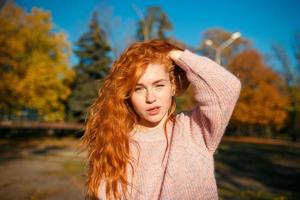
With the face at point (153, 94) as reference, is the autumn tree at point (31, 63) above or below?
above

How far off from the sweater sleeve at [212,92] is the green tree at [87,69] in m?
24.2

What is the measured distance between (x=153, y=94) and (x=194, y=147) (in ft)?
1.45

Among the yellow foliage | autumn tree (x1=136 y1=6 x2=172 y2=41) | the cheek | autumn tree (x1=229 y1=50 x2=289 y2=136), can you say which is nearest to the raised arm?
the cheek

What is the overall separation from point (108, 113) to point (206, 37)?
40789mm

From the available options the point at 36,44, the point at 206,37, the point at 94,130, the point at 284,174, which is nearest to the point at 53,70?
the point at 36,44

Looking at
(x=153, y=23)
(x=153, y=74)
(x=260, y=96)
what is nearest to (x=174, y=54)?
(x=153, y=74)

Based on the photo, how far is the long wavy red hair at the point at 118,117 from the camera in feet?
6.64

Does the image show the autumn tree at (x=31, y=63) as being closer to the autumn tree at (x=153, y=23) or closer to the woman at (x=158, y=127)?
the autumn tree at (x=153, y=23)

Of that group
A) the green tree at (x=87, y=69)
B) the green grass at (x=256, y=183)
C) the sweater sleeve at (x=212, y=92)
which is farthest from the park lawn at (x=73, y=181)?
the green tree at (x=87, y=69)

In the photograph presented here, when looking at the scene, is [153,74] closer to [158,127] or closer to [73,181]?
[158,127]

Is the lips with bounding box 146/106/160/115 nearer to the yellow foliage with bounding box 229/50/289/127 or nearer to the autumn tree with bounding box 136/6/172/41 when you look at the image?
the autumn tree with bounding box 136/6/172/41

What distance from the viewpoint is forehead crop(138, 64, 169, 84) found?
1967mm

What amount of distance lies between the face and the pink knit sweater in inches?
6.4

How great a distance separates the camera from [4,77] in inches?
746
